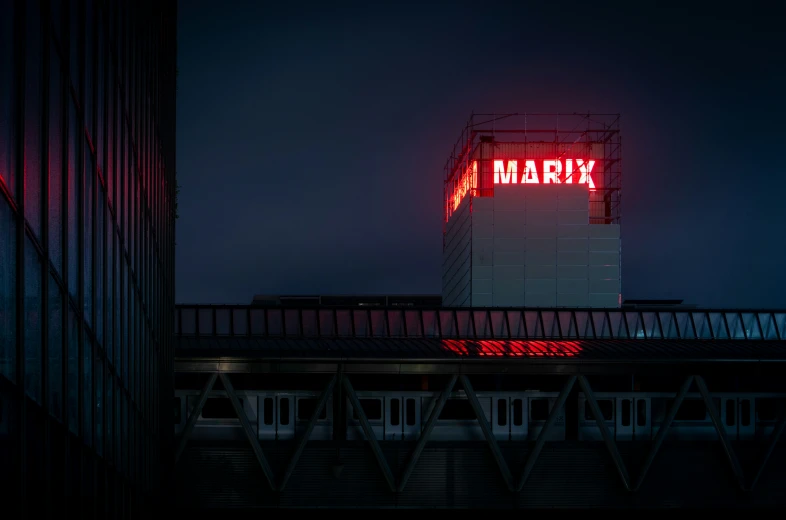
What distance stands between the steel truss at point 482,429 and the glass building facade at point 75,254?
6807 millimetres

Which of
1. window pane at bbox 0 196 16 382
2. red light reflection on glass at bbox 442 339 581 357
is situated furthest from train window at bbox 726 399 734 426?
window pane at bbox 0 196 16 382

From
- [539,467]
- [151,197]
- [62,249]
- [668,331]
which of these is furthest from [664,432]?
[62,249]

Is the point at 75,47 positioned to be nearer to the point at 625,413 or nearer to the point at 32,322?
the point at 32,322

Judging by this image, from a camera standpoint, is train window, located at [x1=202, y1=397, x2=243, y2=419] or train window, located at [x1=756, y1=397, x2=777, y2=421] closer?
train window, located at [x1=202, y1=397, x2=243, y2=419]

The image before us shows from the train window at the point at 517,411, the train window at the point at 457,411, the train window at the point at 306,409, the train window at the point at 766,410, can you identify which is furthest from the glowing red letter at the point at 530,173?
the train window at the point at 306,409

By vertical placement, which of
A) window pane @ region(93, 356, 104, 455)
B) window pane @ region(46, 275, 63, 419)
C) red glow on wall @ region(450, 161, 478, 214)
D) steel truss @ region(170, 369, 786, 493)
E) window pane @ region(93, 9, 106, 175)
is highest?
red glow on wall @ region(450, 161, 478, 214)

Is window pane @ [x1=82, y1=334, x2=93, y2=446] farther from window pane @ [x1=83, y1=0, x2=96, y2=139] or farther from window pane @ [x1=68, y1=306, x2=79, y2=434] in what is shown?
window pane @ [x1=83, y1=0, x2=96, y2=139]

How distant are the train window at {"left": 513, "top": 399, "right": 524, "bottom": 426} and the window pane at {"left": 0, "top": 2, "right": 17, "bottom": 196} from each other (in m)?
21.2

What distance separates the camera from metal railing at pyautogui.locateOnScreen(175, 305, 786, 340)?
3073 centimetres

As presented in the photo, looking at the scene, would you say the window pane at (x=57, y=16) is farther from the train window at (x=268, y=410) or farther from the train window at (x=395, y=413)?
the train window at (x=395, y=413)

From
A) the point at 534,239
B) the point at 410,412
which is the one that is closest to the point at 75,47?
the point at 410,412

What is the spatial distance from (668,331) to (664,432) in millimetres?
12573

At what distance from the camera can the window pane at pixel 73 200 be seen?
788 centimetres

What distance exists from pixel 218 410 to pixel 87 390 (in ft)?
51.1
